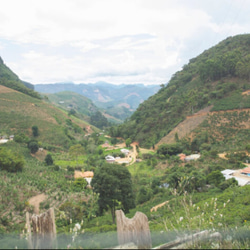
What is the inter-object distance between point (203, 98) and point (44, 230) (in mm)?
36239

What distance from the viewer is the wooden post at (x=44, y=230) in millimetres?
2256

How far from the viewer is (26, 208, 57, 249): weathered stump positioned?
2219 mm

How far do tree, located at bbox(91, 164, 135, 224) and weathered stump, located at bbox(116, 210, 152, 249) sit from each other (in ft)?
30.2

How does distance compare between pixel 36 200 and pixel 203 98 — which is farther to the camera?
pixel 203 98

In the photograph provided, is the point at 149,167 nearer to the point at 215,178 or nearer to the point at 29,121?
the point at 215,178

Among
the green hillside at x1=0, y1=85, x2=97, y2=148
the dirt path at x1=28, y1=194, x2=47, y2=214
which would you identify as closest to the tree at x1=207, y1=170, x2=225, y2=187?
the dirt path at x1=28, y1=194, x2=47, y2=214

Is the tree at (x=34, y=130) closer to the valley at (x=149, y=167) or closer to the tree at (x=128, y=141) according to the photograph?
the valley at (x=149, y=167)

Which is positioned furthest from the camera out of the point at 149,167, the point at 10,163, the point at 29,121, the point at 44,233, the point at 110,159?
the point at 29,121

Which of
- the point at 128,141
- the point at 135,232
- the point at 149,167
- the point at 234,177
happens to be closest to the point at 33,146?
the point at 149,167

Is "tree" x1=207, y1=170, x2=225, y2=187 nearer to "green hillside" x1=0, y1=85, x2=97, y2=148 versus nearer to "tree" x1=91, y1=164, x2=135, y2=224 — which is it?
"tree" x1=91, y1=164, x2=135, y2=224

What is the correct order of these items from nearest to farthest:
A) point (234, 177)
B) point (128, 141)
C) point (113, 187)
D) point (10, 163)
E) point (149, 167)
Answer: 1. point (113, 187)
2. point (234, 177)
3. point (10, 163)
4. point (149, 167)
5. point (128, 141)

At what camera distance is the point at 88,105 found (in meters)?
147

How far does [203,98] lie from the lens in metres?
35.7

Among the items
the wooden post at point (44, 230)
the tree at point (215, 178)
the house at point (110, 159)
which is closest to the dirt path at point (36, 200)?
the wooden post at point (44, 230)
